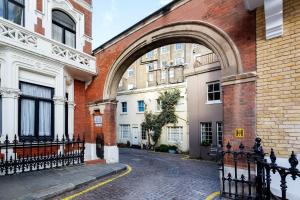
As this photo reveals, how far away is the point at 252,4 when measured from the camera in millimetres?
5961

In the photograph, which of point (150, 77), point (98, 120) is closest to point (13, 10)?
point (98, 120)

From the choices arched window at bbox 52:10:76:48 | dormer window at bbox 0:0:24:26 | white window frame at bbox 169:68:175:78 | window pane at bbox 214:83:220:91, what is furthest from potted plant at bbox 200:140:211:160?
dormer window at bbox 0:0:24:26

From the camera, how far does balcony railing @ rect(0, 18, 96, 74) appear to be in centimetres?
807

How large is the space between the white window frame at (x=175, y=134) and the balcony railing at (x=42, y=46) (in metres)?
12.3

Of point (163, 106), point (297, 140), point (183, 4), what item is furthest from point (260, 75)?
point (163, 106)

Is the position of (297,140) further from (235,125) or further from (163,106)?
(163,106)

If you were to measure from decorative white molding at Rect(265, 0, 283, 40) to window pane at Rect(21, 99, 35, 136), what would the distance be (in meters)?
9.16

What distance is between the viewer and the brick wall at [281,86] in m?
5.32

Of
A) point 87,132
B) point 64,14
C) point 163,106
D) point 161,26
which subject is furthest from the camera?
point 163,106

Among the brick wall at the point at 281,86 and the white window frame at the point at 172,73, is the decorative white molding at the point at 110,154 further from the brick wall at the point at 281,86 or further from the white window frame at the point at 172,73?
the white window frame at the point at 172,73

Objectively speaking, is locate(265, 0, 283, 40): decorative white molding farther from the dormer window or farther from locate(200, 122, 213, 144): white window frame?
locate(200, 122, 213, 144): white window frame

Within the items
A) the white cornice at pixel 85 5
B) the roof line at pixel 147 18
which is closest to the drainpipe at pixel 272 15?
the roof line at pixel 147 18

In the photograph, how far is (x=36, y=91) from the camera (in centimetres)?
964

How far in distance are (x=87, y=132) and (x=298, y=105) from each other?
10207mm
